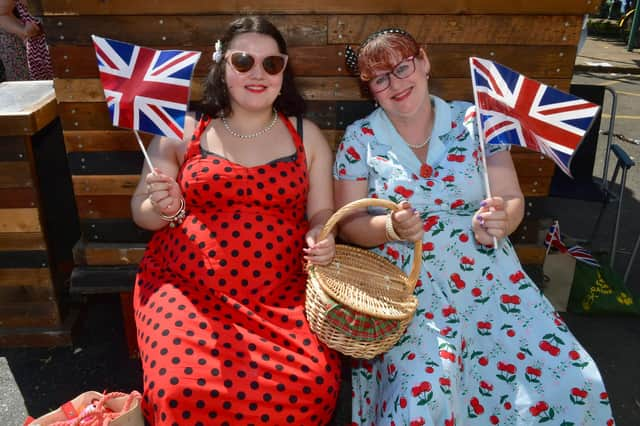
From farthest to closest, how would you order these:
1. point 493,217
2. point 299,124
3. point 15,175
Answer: point 15,175 < point 299,124 < point 493,217

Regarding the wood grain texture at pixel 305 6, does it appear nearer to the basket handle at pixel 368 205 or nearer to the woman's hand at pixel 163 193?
the woman's hand at pixel 163 193

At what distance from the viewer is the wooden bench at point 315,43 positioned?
2.83m

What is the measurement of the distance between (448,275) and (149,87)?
1534 mm

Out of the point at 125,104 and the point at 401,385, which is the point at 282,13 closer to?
the point at 125,104

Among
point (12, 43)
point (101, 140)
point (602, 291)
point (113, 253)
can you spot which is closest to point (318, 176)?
point (101, 140)

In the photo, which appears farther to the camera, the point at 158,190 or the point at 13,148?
the point at 13,148

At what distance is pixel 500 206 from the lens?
2270 millimetres

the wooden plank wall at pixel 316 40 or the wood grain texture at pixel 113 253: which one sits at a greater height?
the wooden plank wall at pixel 316 40

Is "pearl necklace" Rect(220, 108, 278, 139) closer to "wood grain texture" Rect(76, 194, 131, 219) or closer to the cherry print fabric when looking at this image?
the cherry print fabric

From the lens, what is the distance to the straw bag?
2.10 m

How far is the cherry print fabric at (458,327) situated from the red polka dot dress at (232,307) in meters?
0.30

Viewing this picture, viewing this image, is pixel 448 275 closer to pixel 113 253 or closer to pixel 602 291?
pixel 602 291

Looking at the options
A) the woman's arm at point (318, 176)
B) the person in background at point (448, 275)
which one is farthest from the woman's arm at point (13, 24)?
the person in background at point (448, 275)

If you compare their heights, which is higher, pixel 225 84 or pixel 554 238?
pixel 225 84
